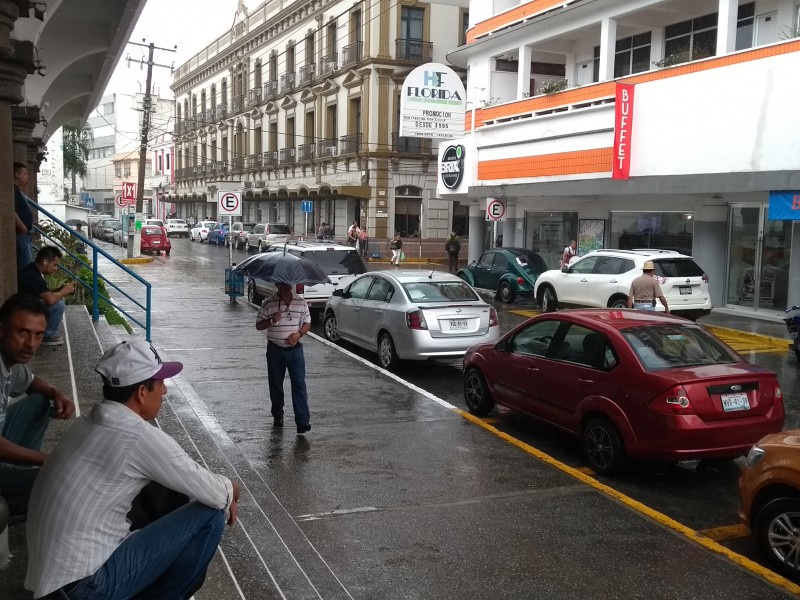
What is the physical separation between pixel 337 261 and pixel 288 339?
31.0 feet

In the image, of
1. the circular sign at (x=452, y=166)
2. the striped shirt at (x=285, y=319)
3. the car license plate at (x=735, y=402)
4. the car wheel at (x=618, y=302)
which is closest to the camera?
the car license plate at (x=735, y=402)

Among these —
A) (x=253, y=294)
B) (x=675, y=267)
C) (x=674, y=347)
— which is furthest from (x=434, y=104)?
(x=674, y=347)

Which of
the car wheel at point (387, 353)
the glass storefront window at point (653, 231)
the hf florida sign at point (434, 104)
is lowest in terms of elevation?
the car wheel at point (387, 353)

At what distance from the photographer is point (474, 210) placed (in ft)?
110

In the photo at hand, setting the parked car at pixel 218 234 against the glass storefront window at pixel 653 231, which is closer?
the glass storefront window at pixel 653 231

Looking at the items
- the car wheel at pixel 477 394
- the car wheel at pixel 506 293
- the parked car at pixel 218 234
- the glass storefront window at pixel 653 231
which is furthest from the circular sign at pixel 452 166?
the car wheel at pixel 477 394

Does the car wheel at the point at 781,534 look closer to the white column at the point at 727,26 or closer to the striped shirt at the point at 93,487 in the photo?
the striped shirt at the point at 93,487

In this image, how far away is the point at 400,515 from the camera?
19.6 ft

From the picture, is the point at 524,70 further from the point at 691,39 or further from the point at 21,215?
the point at 21,215

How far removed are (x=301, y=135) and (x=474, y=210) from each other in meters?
21.6

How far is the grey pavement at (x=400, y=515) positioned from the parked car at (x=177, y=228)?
53.9 m

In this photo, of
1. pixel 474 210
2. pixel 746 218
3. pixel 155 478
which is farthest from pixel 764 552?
pixel 474 210

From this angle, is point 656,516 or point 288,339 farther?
point 288,339

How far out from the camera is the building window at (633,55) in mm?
23484
